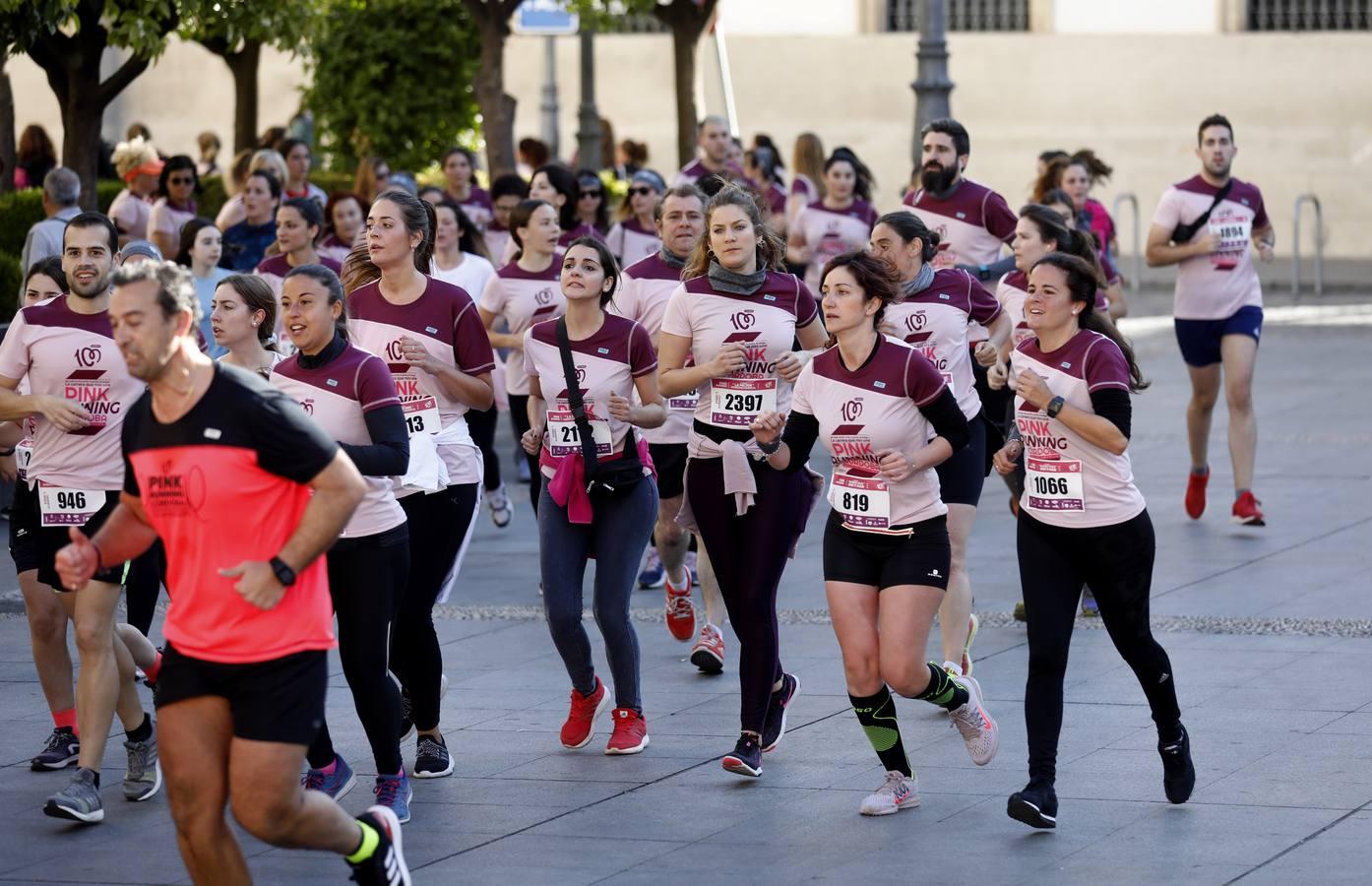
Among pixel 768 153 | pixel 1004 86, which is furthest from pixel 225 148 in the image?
pixel 768 153

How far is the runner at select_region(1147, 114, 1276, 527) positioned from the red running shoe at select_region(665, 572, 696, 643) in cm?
385

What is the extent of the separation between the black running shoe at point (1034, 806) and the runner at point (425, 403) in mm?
1947

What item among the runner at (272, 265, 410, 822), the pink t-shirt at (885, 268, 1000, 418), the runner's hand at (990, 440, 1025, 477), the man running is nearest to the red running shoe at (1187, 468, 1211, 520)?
the pink t-shirt at (885, 268, 1000, 418)

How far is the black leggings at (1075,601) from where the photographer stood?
22.0ft

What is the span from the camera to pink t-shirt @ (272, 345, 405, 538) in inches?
264

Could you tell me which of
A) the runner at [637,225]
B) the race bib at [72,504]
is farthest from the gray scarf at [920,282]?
the runner at [637,225]

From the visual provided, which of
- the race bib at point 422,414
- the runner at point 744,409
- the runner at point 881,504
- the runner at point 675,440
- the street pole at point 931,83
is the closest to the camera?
the runner at point 881,504

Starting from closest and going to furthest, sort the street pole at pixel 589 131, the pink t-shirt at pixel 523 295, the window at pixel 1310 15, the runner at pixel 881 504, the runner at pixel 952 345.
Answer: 1. the runner at pixel 881 504
2. the runner at pixel 952 345
3. the pink t-shirt at pixel 523 295
4. the street pole at pixel 589 131
5. the window at pixel 1310 15

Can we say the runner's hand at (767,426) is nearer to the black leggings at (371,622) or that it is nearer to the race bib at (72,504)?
the black leggings at (371,622)

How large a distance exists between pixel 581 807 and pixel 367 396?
4.67 feet

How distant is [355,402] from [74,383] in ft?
3.58

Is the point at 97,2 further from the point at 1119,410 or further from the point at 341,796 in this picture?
the point at 1119,410

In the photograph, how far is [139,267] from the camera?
5359 millimetres

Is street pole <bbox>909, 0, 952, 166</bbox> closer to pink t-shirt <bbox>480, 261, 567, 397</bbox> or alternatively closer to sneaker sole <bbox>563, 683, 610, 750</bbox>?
pink t-shirt <bbox>480, 261, 567, 397</bbox>
